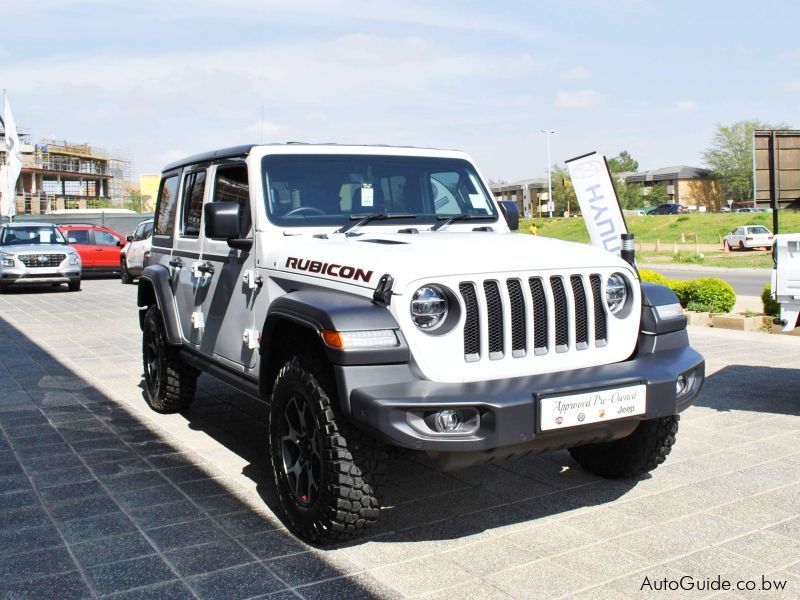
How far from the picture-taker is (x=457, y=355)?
3.81 meters

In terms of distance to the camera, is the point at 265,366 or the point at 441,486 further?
the point at 441,486

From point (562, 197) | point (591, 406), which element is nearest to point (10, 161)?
point (591, 406)

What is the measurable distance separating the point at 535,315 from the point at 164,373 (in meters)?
3.75

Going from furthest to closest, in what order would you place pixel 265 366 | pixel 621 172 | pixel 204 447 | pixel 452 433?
pixel 621 172, pixel 204 447, pixel 265 366, pixel 452 433

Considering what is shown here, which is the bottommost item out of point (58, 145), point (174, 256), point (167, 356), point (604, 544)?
point (604, 544)

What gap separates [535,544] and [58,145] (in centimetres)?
12978

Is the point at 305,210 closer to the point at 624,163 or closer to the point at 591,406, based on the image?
the point at 591,406

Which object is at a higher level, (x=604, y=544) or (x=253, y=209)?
(x=253, y=209)

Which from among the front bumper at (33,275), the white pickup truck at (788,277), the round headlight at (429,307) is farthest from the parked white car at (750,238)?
the round headlight at (429,307)

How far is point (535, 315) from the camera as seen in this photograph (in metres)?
4.02

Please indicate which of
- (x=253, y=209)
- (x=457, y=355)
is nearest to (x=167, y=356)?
(x=253, y=209)

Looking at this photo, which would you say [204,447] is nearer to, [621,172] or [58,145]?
[58,145]

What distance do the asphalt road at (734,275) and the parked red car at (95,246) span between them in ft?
53.1

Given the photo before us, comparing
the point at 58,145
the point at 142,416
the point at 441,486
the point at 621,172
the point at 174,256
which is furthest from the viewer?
the point at 621,172
